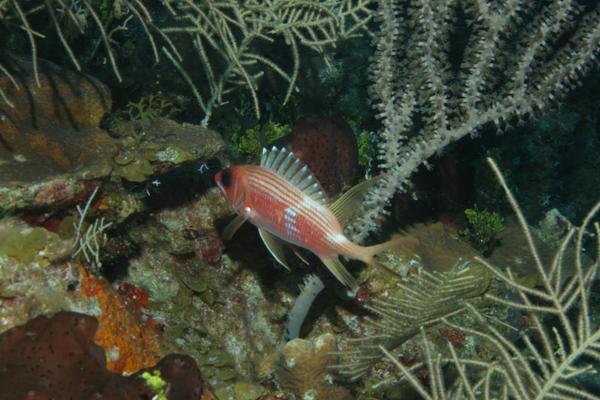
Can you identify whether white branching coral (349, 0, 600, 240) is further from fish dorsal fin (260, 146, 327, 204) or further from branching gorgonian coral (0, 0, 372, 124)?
fish dorsal fin (260, 146, 327, 204)

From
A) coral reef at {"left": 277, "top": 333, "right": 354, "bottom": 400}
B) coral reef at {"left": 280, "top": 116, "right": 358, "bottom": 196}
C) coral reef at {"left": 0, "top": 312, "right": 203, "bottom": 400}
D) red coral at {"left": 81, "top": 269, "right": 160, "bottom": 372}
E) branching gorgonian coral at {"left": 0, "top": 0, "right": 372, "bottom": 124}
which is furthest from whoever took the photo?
coral reef at {"left": 280, "top": 116, "right": 358, "bottom": 196}

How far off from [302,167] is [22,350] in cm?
186

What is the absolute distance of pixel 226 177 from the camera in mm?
3254

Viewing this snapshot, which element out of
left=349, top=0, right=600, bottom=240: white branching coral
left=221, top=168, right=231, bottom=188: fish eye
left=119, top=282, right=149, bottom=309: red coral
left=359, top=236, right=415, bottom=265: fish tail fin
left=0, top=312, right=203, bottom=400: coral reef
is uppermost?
left=349, top=0, right=600, bottom=240: white branching coral

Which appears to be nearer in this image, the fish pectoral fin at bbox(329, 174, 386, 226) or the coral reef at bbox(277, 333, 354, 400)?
the fish pectoral fin at bbox(329, 174, 386, 226)

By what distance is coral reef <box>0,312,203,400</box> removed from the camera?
98.7 inches

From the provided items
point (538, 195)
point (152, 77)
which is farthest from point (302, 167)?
point (538, 195)

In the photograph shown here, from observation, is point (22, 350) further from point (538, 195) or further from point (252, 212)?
point (538, 195)

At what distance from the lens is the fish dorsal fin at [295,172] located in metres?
3.16

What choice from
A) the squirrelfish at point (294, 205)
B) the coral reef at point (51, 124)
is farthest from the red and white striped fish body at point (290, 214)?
the coral reef at point (51, 124)

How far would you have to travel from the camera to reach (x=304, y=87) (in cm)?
670

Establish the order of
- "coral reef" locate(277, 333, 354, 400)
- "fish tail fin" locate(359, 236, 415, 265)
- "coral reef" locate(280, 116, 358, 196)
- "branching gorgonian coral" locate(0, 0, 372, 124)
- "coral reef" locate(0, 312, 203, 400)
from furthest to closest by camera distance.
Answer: "coral reef" locate(280, 116, 358, 196) → "branching gorgonian coral" locate(0, 0, 372, 124) → "coral reef" locate(277, 333, 354, 400) → "fish tail fin" locate(359, 236, 415, 265) → "coral reef" locate(0, 312, 203, 400)

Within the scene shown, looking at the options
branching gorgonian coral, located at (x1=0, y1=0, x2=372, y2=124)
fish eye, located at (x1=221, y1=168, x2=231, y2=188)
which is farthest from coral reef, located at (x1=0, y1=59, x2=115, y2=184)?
fish eye, located at (x1=221, y1=168, x2=231, y2=188)

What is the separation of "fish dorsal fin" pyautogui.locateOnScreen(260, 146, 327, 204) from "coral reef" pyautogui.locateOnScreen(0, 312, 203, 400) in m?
1.37
